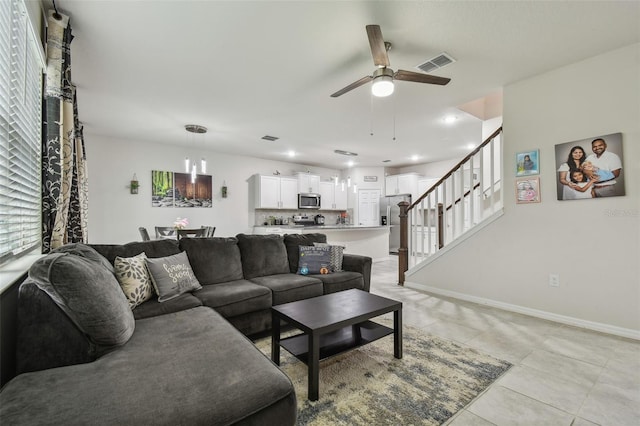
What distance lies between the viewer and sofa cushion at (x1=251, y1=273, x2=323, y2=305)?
8.77 feet

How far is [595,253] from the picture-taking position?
277 centimetres

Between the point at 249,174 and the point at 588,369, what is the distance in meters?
6.35

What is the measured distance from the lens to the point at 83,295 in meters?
1.30

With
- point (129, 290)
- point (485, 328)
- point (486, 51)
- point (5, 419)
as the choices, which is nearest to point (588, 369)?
point (485, 328)

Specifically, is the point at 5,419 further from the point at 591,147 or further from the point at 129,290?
the point at 591,147

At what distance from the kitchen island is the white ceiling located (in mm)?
2120

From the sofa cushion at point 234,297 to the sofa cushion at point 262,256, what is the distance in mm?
394

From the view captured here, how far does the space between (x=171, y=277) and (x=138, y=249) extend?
443mm

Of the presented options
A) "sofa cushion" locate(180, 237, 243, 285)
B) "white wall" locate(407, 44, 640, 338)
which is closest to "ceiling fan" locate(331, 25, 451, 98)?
"white wall" locate(407, 44, 640, 338)

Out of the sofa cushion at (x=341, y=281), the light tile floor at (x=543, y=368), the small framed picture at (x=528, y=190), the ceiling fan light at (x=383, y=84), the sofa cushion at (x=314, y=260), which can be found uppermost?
the ceiling fan light at (x=383, y=84)

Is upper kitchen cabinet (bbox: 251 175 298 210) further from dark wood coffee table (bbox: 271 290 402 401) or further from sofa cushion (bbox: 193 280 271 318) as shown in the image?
dark wood coffee table (bbox: 271 290 402 401)

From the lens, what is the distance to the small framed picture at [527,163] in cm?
312

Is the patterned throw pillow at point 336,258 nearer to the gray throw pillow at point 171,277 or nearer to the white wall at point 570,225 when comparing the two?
the gray throw pillow at point 171,277

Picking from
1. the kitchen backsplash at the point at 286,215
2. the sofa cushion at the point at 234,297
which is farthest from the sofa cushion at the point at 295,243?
the kitchen backsplash at the point at 286,215
